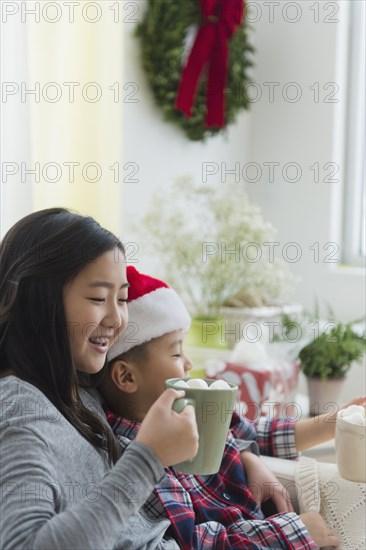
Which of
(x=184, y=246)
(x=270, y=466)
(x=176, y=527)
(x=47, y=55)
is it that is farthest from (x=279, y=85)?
(x=176, y=527)

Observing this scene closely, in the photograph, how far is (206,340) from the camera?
212 centimetres

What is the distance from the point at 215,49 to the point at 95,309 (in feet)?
5.59

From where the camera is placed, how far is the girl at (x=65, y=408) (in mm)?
825

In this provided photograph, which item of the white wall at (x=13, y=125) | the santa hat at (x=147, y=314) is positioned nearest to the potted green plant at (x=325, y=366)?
the santa hat at (x=147, y=314)

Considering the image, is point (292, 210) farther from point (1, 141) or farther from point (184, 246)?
point (1, 141)

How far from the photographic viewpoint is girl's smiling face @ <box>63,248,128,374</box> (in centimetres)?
103

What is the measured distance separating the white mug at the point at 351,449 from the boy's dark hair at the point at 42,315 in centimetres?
42

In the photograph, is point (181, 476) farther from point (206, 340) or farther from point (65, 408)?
point (206, 340)

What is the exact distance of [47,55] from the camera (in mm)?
1918

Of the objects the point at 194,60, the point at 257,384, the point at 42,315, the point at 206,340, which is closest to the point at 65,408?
the point at 42,315

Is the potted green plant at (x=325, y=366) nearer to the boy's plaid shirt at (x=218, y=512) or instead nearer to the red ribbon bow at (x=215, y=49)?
the boy's plaid shirt at (x=218, y=512)

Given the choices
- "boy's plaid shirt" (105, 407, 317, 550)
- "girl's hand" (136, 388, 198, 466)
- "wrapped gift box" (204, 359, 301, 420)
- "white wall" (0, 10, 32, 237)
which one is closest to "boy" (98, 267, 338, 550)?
"boy's plaid shirt" (105, 407, 317, 550)

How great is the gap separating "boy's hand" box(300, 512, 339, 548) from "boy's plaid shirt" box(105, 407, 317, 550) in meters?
0.04

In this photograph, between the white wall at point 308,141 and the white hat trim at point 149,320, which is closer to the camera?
the white hat trim at point 149,320
